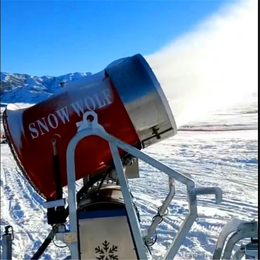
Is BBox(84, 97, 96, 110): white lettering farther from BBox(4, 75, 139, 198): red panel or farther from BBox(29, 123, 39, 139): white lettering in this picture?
BBox(29, 123, 39, 139): white lettering

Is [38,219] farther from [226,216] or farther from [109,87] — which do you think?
[109,87]

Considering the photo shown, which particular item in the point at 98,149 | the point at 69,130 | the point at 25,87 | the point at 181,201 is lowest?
the point at 98,149

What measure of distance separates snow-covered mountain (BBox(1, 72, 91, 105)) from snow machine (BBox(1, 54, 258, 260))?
116396 mm

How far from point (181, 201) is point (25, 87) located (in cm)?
14739

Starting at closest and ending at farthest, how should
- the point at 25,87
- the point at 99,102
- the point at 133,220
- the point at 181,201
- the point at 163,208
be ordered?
the point at 133,220
the point at 99,102
the point at 163,208
the point at 181,201
the point at 25,87

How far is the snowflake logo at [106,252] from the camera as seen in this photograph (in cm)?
236

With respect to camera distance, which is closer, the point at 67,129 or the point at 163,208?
the point at 67,129

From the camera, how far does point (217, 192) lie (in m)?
2.23

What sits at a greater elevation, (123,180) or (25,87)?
(25,87)

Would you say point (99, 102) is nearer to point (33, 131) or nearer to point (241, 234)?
point (33, 131)

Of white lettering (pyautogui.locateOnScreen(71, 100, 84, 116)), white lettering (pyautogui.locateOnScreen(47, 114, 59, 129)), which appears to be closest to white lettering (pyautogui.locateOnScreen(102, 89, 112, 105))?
white lettering (pyautogui.locateOnScreen(71, 100, 84, 116))

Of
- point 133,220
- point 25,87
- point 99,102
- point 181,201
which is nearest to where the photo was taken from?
point 133,220

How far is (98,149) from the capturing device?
8.29 feet

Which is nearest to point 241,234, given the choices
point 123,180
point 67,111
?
point 123,180
